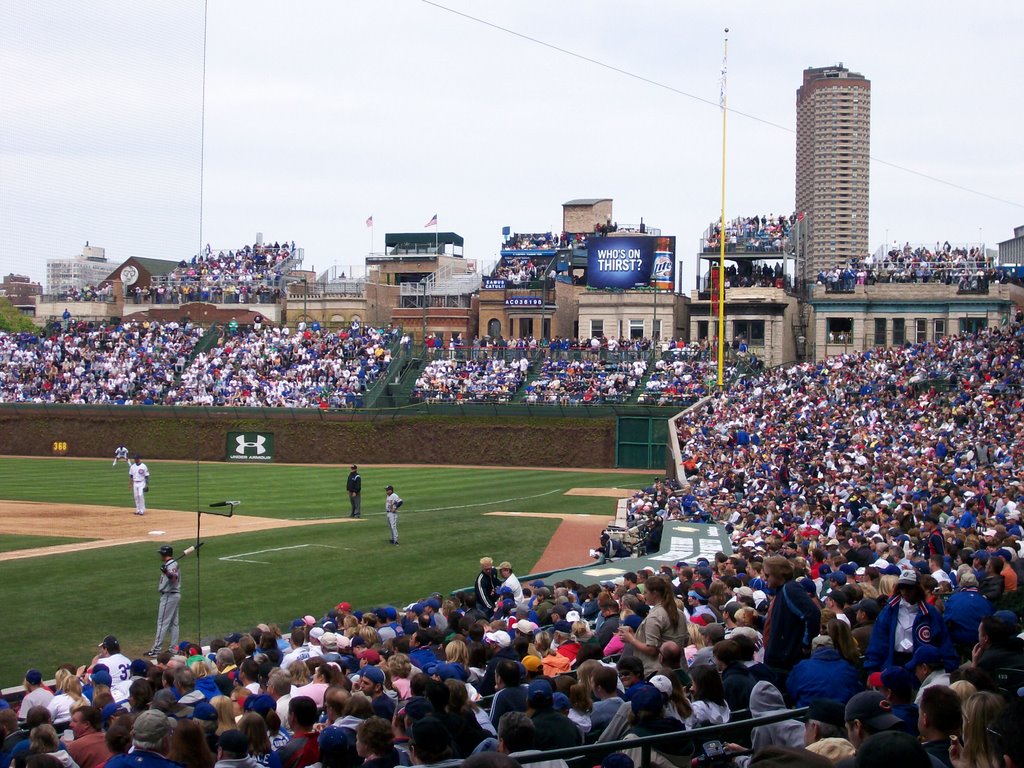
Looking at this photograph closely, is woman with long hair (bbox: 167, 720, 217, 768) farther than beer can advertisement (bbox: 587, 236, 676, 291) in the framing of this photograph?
No

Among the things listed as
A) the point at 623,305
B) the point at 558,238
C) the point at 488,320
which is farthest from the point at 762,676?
the point at 558,238

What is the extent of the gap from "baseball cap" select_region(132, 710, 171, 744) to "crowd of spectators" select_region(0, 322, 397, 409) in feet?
152

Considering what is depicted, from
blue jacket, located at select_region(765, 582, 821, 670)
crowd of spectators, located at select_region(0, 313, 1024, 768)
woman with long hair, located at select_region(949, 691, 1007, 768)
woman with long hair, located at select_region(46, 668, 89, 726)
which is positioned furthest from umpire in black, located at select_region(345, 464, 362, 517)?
woman with long hair, located at select_region(949, 691, 1007, 768)

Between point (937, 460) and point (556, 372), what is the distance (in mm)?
29669

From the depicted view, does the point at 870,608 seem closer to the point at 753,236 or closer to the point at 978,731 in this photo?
the point at 978,731

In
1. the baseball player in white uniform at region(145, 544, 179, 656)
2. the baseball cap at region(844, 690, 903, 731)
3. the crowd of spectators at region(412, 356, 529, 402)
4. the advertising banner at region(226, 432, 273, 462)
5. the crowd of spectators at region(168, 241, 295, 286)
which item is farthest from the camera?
the crowd of spectators at region(168, 241, 295, 286)

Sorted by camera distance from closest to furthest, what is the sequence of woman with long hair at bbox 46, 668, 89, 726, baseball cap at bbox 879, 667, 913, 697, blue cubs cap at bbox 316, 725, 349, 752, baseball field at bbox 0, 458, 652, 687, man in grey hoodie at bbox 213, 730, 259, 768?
blue cubs cap at bbox 316, 725, 349, 752 < man in grey hoodie at bbox 213, 730, 259, 768 < baseball cap at bbox 879, 667, 913, 697 < woman with long hair at bbox 46, 668, 89, 726 < baseball field at bbox 0, 458, 652, 687

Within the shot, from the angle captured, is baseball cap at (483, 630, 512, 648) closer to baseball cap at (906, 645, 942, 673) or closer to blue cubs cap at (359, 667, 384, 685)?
blue cubs cap at (359, 667, 384, 685)

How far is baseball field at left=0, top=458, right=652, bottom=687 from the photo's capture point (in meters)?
18.3

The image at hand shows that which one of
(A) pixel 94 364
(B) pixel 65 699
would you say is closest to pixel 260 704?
(B) pixel 65 699

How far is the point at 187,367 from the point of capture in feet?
184

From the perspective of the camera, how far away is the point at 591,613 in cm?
1219

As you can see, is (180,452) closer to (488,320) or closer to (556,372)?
(556,372)

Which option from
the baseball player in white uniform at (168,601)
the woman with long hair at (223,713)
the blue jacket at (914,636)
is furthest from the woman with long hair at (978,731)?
the baseball player in white uniform at (168,601)
